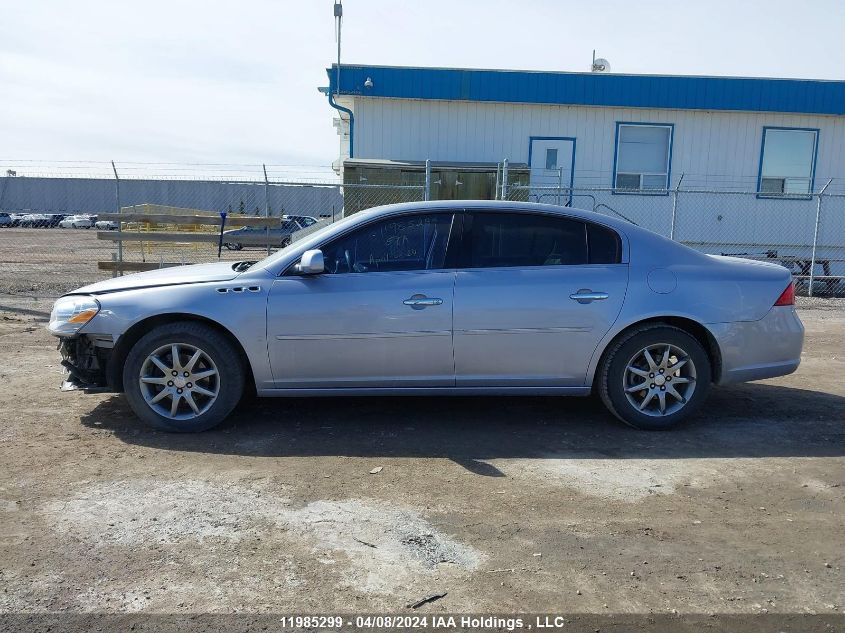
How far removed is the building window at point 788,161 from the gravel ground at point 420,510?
12.0m

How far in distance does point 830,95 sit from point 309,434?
50.6 feet

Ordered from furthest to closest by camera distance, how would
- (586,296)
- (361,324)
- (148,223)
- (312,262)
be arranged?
1. (148,223)
2. (586,296)
3. (361,324)
4. (312,262)

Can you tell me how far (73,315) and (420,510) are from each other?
2854mm

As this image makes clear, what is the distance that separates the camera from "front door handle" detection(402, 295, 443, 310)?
4.86 metres

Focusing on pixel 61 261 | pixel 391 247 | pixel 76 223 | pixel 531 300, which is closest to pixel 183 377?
pixel 391 247

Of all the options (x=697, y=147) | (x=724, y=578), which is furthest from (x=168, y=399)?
(x=697, y=147)

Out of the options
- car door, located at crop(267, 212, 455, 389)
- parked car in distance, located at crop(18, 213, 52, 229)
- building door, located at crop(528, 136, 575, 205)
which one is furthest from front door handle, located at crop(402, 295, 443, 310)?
parked car in distance, located at crop(18, 213, 52, 229)

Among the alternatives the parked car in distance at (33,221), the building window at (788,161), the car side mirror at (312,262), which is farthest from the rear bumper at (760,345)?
the parked car in distance at (33,221)

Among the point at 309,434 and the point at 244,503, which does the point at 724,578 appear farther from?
the point at 309,434

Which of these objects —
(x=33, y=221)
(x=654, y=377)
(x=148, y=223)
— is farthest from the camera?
(x=33, y=221)

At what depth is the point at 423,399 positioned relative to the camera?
5914 millimetres

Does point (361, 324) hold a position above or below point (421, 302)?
below

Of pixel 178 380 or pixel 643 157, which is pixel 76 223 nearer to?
pixel 643 157

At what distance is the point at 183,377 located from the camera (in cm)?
491
